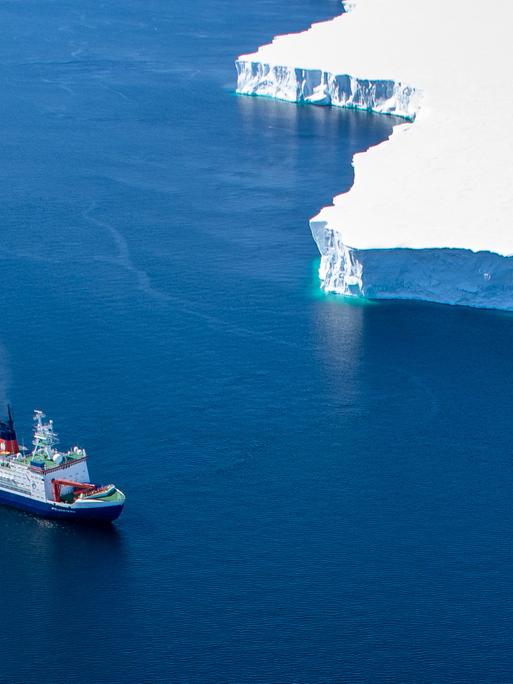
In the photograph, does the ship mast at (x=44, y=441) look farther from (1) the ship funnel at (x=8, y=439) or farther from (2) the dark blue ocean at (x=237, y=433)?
(2) the dark blue ocean at (x=237, y=433)

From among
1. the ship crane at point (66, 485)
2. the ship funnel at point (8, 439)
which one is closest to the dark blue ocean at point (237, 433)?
the ship crane at point (66, 485)

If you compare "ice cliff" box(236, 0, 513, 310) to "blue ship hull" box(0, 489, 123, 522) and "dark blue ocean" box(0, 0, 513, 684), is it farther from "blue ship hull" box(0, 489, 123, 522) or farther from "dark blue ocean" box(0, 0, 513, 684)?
"blue ship hull" box(0, 489, 123, 522)

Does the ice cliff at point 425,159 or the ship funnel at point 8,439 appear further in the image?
the ice cliff at point 425,159

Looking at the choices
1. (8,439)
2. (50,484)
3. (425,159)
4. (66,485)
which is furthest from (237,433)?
(425,159)

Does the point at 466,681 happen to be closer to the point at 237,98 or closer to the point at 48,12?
the point at 237,98

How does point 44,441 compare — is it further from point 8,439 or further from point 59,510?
point 59,510

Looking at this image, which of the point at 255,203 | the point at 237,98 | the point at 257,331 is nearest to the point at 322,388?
the point at 257,331

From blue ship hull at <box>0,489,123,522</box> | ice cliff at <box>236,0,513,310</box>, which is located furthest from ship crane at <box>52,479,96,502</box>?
ice cliff at <box>236,0,513,310</box>
